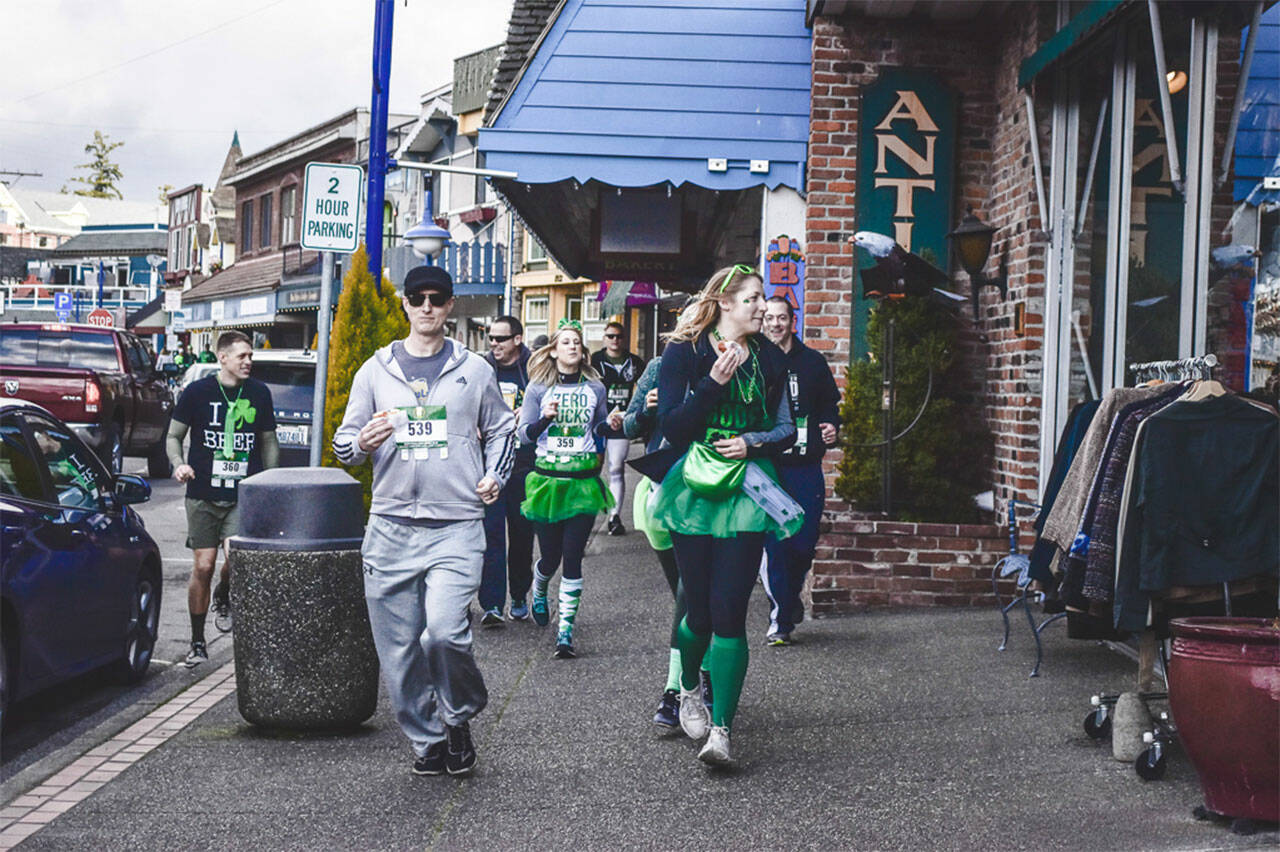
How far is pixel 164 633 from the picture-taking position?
32.0 ft

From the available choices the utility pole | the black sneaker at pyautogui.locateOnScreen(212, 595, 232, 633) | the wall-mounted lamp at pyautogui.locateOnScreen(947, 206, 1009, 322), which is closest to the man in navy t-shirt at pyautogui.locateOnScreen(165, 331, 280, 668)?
the black sneaker at pyautogui.locateOnScreen(212, 595, 232, 633)

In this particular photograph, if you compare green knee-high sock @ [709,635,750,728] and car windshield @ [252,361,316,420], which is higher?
car windshield @ [252,361,316,420]

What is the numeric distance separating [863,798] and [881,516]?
4690 mm

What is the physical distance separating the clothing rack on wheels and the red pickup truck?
45.3 ft

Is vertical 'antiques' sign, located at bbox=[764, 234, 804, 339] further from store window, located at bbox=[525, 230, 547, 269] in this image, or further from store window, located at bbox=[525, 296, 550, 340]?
store window, located at bbox=[525, 296, 550, 340]

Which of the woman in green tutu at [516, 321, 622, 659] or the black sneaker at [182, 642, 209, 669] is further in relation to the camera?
the woman in green tutu at [516, 321, 622, 659]

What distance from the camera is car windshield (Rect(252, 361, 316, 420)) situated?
15031 millimetres

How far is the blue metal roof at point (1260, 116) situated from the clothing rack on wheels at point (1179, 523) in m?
1.62

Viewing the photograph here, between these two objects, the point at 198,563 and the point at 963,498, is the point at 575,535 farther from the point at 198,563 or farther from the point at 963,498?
the point at 963,498

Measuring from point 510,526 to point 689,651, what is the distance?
3735 millimetres

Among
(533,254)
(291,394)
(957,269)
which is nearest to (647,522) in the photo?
(957,269)

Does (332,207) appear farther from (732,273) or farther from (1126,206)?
(1126,206)

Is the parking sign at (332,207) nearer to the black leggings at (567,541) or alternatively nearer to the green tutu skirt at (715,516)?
the black leggings at (567,541)

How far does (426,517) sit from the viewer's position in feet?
18.8
